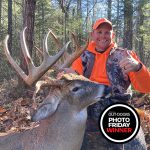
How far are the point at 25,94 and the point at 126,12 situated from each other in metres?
12.4

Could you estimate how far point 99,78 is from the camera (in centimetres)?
547

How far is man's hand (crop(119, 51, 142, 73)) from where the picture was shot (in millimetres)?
4910

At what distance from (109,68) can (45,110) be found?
113cm

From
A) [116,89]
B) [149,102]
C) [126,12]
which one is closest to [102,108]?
[116,89]

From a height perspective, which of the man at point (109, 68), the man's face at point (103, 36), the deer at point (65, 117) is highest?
the man's face at point (103, 36)

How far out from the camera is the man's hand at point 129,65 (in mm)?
4910

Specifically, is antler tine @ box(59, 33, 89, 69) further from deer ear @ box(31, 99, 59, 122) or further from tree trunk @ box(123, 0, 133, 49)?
tree trunk @ box(123, 0, 133, 49)

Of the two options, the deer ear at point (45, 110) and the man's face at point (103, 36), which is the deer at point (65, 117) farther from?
the man's face at point (103, 36)

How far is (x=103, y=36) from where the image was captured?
18.4ft

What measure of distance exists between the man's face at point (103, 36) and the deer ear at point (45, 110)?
3.44 ft

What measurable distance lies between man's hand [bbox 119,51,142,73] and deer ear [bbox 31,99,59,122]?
3.01 feet

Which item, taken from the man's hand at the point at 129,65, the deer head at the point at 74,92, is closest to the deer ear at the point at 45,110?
the deer head at the point at 74,92

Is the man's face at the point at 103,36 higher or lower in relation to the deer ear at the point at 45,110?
higher

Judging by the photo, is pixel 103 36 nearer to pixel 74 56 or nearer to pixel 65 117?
pixel 74 56
